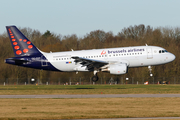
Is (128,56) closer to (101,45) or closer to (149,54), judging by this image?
(149,54)

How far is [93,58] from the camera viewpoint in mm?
43406

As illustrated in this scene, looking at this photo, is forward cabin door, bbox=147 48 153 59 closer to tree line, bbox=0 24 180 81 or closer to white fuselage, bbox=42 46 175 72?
white fuselage, bbox=42 46 175 72

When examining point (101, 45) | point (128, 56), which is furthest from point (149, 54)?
point (101, 45)

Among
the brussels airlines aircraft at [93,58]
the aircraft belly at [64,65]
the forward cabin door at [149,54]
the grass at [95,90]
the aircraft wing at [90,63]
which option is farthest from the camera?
the aircraft belly at [64,65]

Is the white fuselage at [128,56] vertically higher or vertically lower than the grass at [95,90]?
higher

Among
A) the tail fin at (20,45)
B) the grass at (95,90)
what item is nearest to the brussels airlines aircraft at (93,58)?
the tail fin at (20,45)

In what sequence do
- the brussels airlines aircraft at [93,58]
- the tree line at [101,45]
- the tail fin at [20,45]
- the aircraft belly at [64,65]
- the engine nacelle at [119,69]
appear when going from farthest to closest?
the tree line at [101,45] → the tail fin at [20,45] → the aircraft belly at [64,65] → the brussels airlines aircraft at [93,58] → the engine nacelle at [119,69]

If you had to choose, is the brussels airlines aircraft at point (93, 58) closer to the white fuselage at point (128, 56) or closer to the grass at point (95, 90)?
the white fuselage at point (128, 56)

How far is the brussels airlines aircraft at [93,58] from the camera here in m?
42.2

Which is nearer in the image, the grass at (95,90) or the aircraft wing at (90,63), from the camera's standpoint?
the grass at (95,90)

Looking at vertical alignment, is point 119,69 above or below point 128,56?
below

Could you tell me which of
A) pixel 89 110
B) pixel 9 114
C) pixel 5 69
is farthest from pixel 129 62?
pixel 5 69

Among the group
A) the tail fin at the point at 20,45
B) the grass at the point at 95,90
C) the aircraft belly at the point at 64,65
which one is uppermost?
the tail fin at the point at 20,45

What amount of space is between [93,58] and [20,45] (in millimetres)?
11734
